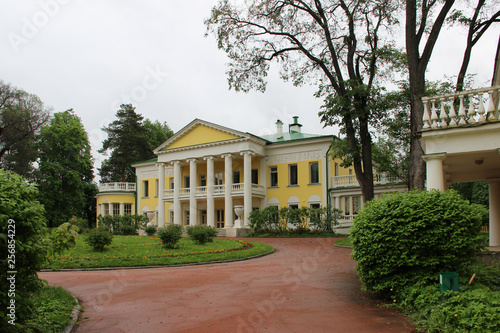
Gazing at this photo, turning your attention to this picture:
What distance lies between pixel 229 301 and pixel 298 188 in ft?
89.0

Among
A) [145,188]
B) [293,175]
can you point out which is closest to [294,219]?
[293,175]

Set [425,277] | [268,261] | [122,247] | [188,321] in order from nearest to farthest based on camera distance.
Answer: [188,321] < [425,277] < [268,261] < [122,247]

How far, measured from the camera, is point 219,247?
19391 mm

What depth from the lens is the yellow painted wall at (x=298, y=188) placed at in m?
33.8

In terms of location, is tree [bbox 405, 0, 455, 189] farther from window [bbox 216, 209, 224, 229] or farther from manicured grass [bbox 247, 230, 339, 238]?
window [bbox 216, 209, 224, 229]

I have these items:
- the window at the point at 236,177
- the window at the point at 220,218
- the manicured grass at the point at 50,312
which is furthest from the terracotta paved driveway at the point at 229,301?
the window at the point at 236,177

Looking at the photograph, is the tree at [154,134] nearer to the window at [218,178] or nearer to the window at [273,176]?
the window at [218,178]

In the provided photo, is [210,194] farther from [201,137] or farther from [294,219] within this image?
[294,219]

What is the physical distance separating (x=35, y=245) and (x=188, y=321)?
2.89 m

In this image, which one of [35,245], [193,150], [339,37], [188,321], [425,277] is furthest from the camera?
[193,150]

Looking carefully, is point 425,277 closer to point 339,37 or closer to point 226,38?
point 339,37

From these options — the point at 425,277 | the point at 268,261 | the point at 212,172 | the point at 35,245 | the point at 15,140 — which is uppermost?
the point at 15,140

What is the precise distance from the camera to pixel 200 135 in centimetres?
3753

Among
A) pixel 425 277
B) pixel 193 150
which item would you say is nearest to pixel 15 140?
pixel 193 150
